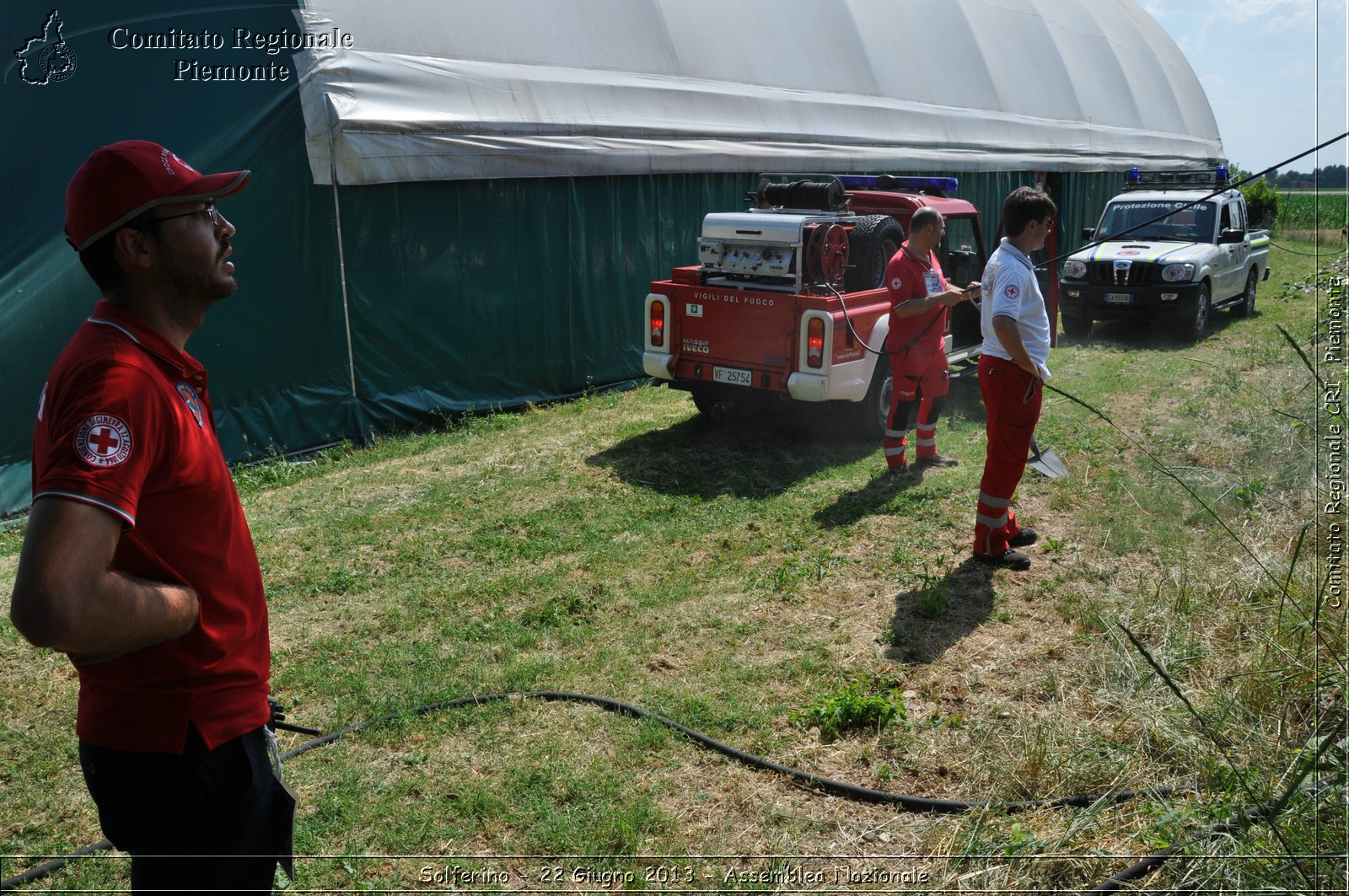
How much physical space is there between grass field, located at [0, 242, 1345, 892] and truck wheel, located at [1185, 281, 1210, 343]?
19.1 feet

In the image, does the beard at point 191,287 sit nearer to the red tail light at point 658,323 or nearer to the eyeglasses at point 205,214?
the eyeglasses at point 205,214

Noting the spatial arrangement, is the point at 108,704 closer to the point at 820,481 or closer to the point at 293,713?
the point at 293,713

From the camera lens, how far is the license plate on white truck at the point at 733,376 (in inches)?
334

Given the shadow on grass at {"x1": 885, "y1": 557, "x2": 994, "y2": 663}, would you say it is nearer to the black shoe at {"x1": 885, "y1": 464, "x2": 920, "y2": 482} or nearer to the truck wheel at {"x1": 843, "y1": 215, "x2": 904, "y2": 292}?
the black shoe at {"x1": 885, "y1": 464, "x2": 920, "y2": 482}

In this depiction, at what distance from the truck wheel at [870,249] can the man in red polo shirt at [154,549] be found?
720 centimetres

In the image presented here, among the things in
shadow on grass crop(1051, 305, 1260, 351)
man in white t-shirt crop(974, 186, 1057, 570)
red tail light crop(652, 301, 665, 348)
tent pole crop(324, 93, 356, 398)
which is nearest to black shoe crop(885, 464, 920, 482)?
man in white t-shirt crop(974, 186, 1057, 570)

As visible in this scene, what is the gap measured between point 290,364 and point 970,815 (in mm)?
7593

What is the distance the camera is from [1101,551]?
6.23 m

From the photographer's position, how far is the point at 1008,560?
607 cm

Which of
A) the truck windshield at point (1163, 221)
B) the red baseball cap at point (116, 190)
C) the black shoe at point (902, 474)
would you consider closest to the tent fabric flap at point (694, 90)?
the truck windshield at point (1163, 221)

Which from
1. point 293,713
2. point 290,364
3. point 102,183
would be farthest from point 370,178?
point 102,183

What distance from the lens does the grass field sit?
136 inches

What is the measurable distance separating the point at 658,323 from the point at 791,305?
1370 mm

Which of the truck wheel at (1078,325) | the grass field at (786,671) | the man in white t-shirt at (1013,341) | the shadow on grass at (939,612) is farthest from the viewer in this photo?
the truck wheel at (1078,325)
